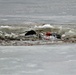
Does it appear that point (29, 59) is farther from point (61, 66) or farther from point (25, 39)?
point (25, 39)

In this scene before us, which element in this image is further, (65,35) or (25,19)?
(25,19)

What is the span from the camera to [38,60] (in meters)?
7.25

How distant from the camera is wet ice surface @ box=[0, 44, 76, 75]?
6.48 m

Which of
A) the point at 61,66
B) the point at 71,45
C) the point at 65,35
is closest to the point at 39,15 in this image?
the point at 65,35

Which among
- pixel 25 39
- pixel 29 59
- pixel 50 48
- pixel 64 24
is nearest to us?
pixel 29 59

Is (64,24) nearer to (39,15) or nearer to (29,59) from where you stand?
(39,15)

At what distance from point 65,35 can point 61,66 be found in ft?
10.0

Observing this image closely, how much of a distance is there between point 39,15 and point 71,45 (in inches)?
245

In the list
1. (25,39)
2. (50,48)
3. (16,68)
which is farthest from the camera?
(25,39)

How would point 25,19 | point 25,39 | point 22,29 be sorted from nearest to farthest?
1. point 25,39
2. point 22,29
3. point 25,19

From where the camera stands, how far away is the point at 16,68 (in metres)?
6.66

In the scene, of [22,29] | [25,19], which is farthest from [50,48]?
[25,19]

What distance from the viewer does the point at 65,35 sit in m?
9.79

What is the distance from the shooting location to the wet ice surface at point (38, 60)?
6.48m
